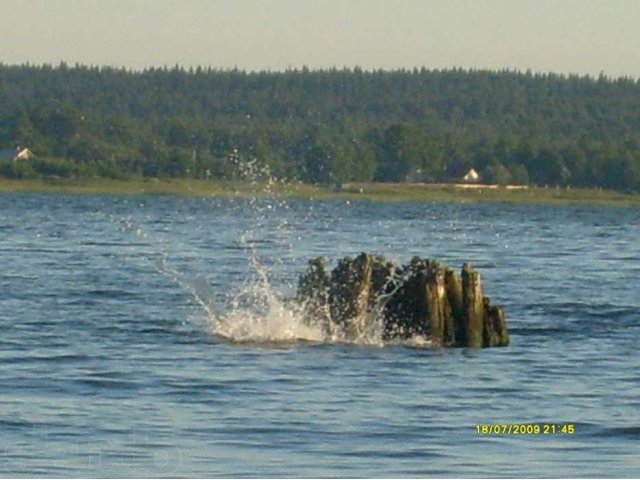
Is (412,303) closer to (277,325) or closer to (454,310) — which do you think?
(454,310)

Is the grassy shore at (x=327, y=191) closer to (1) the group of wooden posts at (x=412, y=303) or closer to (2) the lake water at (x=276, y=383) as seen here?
(2) the lake water at (x=276, y=383)

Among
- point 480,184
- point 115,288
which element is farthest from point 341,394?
point 480,184

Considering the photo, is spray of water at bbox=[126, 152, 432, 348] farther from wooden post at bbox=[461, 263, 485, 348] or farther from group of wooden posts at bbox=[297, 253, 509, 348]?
wooden post at bbox=[461, 263, 485, 348]

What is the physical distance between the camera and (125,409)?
76.3ft

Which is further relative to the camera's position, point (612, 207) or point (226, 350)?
point (612, 207)

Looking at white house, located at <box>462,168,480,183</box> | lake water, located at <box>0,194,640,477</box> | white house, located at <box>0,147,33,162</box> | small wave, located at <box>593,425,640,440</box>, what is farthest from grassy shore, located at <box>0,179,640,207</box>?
small wave, located at <box>593,425,640,440</box>

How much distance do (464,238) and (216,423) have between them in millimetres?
52384

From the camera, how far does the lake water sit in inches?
806

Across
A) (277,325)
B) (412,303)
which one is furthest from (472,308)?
(277,325)

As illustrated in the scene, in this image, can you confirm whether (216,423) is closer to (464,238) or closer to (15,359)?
(15,359)
